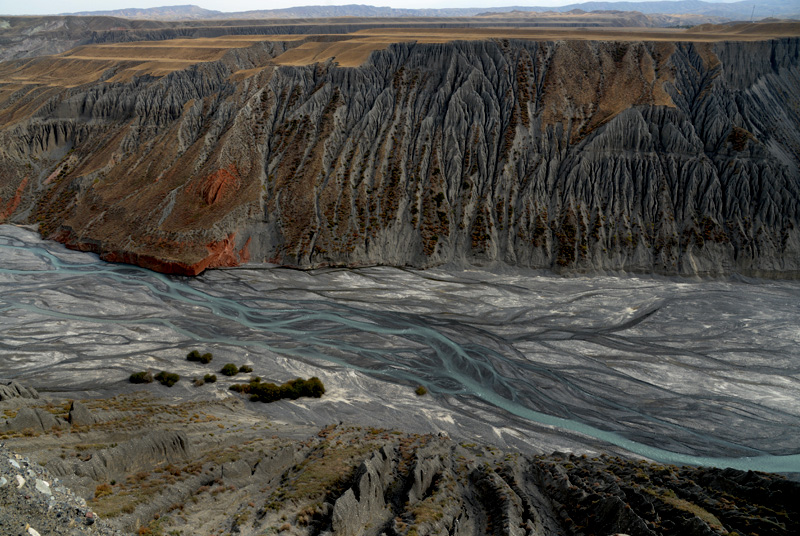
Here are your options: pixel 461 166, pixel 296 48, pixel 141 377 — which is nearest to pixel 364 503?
pixel 141 377

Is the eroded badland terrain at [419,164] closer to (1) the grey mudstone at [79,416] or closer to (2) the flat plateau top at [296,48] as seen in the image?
(2) the flat plateau top at [296,48]

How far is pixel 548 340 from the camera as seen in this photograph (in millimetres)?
44125

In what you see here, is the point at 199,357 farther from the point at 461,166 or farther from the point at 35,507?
the point at 461,166

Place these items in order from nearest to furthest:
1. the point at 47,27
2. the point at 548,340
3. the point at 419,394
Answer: the point at 419,394, the point at 548,340, the point at 47,27

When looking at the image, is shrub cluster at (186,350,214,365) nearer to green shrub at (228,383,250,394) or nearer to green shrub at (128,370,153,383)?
green shrub at (128,370,153,383)

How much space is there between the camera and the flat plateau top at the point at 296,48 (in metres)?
74.4

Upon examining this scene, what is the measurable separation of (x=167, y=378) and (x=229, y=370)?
15.8 feet

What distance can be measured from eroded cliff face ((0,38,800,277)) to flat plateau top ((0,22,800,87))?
203 inches

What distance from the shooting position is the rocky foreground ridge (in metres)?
18.2

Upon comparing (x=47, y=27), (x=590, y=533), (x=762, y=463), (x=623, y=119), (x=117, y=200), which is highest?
(x=47, y=27)

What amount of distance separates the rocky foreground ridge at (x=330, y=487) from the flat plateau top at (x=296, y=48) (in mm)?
64340

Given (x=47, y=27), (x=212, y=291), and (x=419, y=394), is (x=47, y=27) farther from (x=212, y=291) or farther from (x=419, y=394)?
(x=419, y=394)

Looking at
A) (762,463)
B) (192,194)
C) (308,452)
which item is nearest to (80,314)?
(192,194)

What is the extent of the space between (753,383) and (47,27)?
797ft
